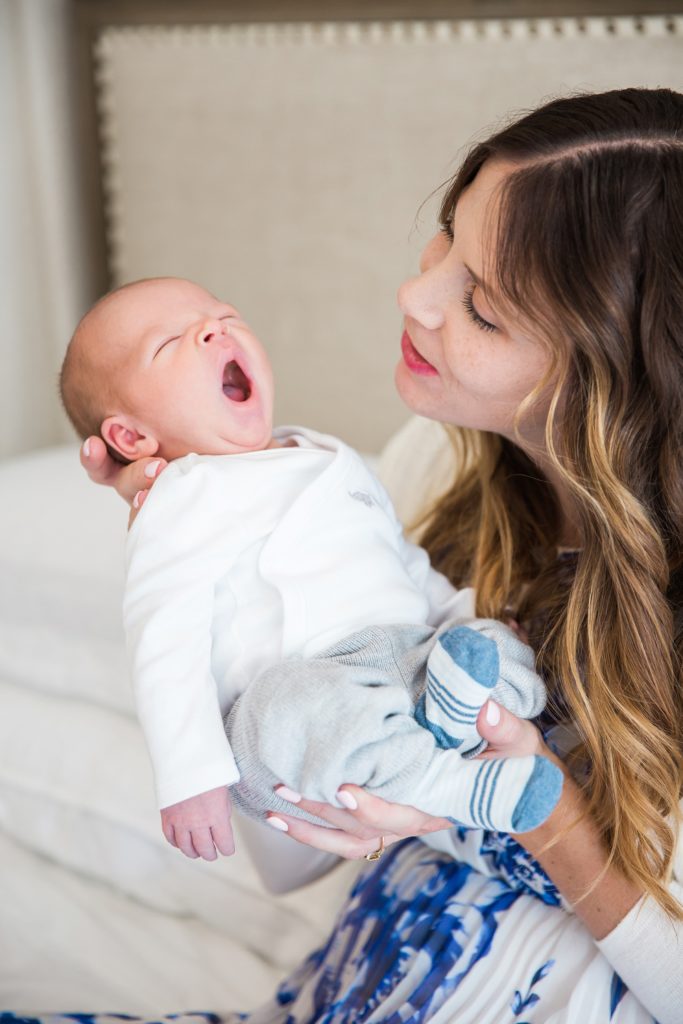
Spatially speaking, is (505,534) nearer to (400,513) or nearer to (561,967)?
(400,513)

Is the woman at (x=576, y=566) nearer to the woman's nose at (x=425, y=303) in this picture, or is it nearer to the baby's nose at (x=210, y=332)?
the woman's nose at (x=425, y=303)

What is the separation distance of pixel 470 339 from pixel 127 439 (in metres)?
0.39

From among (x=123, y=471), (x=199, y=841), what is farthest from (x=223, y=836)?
(x=123, y=471)

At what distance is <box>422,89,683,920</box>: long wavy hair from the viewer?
93 centimetres

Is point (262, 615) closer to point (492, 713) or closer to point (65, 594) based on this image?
point (492, 713)

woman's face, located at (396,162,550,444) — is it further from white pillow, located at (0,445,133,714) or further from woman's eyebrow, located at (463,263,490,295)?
white pillow, located at (0,445,133,714)

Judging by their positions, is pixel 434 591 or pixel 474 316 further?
pixel 434 591

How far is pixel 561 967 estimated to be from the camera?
1018 mm

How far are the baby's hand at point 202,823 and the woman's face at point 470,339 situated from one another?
0.47 meters

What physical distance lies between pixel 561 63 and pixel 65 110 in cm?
125

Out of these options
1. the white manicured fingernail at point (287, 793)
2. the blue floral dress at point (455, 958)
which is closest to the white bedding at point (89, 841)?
the blue floral dress at point (455, 958)

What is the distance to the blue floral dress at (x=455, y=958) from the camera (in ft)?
3.26

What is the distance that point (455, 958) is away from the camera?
1045mm

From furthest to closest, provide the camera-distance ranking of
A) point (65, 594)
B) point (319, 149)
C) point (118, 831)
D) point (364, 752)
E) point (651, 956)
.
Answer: point (319, 149) < point (65, 594) < point (118, 831) < point (651, 956) < point (364, 752)
